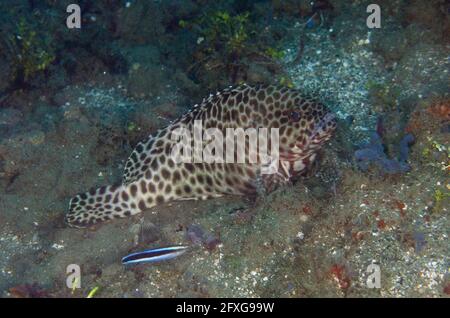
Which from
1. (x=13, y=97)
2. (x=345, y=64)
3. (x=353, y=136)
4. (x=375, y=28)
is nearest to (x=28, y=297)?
(x=353, y=136)

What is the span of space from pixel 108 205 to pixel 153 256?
180cm

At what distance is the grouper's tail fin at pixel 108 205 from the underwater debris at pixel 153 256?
1.46 meters

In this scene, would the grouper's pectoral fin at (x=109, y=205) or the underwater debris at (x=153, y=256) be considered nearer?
the underwater debris at (x=153, y=256)

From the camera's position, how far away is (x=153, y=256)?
4996 millimetres

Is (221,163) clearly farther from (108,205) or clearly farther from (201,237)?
(108,205)

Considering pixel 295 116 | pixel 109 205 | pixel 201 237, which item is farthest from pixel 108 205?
pixel 295 116

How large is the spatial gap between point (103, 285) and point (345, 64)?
20.4ft

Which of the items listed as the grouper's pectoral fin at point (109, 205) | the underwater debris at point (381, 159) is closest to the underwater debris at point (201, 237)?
the grouper's pectoral fin at point (109, 205)

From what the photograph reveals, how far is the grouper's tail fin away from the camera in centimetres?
641

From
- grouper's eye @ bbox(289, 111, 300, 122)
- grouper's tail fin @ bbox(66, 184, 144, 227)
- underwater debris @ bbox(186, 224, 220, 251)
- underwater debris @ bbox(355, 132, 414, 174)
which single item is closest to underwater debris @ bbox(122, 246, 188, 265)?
underwater debris @ bbox(186, 224, 220, 251)

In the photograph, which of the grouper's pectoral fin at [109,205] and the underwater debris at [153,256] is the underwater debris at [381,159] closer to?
the underwater debris at [153,256]

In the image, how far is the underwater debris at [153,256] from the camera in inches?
197

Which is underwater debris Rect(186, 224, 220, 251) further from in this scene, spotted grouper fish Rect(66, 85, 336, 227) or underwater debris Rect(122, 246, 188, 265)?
spotted grouper fish Rect(66, 85, 336, 227)

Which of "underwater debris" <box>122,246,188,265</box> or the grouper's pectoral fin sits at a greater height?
the grouper's pectoral fin
